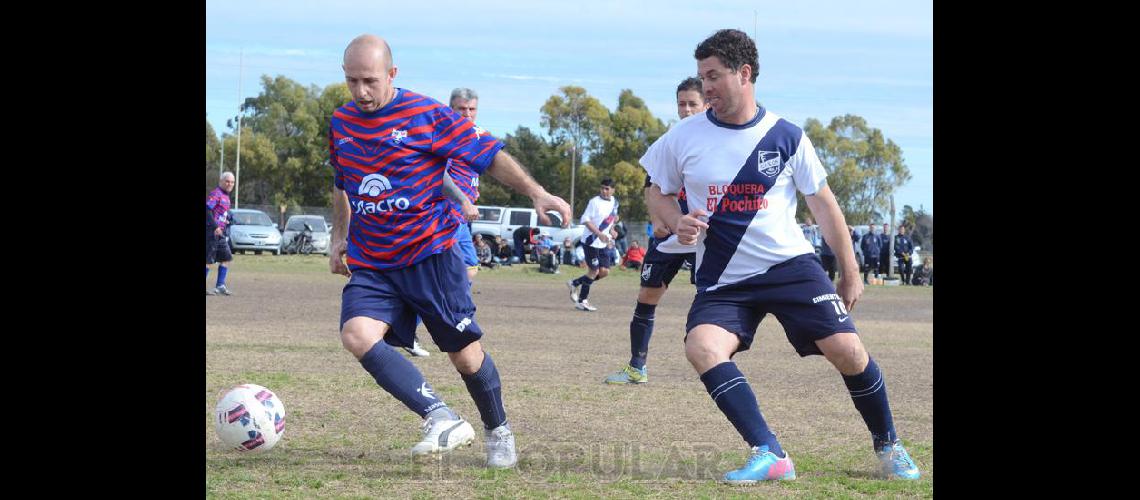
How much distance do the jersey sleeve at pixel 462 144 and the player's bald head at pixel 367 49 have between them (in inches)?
15.0

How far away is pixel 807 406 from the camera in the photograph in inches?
331

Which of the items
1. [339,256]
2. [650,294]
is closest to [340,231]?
[339,256]

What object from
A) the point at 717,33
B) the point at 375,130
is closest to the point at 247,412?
the point at 375,130

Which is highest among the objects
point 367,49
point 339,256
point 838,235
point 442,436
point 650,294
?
point 367,49

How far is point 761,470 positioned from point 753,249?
1005 mm

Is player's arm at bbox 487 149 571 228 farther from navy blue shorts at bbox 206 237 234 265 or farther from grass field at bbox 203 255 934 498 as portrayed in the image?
navy blue shorts at bbox 206 237 234 265

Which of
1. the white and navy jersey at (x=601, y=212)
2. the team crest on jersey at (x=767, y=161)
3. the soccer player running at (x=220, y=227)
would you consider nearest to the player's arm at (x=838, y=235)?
the team crest on jersey at (x=767, y=161)

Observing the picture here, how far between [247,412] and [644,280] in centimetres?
372

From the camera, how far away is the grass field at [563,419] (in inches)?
219

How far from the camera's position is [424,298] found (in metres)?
5.95

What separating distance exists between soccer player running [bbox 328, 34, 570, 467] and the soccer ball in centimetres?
59

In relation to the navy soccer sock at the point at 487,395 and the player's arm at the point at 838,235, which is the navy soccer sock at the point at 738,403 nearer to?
the player's arm at the point at 838,235

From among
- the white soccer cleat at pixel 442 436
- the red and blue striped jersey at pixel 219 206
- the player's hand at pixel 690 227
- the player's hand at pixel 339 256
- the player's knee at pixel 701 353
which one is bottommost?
the white soccer cleat at pixel 442 436

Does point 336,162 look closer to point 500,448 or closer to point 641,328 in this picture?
point 500,448
